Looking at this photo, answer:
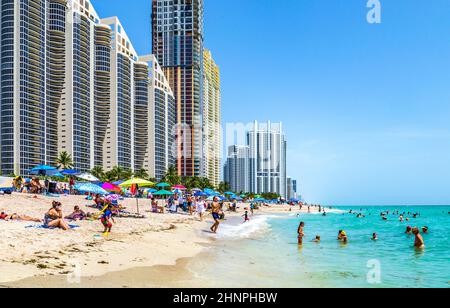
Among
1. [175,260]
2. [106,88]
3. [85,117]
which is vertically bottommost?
[175,260]

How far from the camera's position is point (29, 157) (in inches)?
3632

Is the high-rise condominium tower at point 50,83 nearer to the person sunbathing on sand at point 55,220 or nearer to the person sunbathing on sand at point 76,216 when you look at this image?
the person sunbathing on sand at point 76,216

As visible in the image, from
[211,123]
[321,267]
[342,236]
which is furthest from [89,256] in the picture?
[211,123]

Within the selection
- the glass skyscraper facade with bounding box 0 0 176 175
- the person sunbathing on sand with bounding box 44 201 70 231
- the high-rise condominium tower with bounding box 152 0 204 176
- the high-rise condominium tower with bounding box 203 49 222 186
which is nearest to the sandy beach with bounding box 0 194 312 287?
the person sunbathing on sand with bounding box 44 201 70 231

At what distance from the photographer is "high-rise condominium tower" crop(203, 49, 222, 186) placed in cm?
17638

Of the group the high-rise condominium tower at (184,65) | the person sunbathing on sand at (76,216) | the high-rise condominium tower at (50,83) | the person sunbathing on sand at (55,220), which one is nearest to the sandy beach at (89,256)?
the person sunbathing on sand at (55,220)

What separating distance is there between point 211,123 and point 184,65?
34.8 metres

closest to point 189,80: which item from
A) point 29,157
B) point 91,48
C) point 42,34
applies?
point 91,48

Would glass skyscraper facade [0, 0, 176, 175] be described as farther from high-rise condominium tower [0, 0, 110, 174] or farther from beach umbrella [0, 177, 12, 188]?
beach umbrella [0, 177, 12, 188]

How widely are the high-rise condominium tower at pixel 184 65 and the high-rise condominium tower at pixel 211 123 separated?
426 inches

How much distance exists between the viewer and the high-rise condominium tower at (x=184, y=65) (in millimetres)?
160875

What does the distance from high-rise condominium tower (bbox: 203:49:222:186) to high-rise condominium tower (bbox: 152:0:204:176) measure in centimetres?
1083
